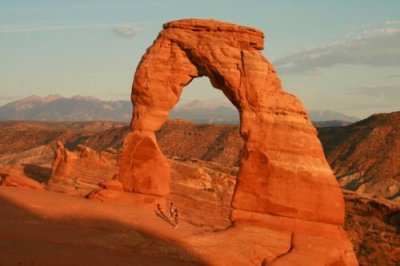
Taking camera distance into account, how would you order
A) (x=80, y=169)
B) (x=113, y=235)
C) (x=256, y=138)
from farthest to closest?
(x=80, y=169) < (x=256, y=138) < (x=113, y=235)

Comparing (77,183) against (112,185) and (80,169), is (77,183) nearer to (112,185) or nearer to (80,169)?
(80,169)

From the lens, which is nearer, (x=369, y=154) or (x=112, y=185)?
(x=112, y=185)

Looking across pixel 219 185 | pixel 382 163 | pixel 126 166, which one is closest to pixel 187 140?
pixel 382 163

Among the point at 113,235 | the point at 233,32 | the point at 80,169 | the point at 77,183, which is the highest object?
the point at 233,32

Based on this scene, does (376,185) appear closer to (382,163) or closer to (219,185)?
(382,163)

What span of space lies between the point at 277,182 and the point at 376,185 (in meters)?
41.5

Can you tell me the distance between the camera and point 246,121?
21.2 metres

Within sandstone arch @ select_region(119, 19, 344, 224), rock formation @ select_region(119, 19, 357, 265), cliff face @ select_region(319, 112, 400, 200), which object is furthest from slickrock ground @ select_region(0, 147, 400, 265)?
cliff face @ select_region(319, 112, 400, 200)

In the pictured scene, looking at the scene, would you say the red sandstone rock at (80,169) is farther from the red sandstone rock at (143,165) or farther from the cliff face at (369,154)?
the cliff face at (369,154)

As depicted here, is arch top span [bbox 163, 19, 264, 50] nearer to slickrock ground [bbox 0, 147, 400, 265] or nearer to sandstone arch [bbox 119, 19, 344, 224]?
sandstone arch [bbox 119, 19, 344, 224]

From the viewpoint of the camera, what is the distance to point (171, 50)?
23.0 m

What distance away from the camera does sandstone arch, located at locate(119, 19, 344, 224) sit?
20406 millimetres

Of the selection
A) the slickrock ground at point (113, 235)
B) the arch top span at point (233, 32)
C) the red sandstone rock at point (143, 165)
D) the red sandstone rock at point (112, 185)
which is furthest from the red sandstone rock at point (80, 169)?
the arch top span at point (233, 32)

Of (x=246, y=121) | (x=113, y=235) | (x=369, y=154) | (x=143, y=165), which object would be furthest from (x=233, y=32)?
(x=369, y=154)
